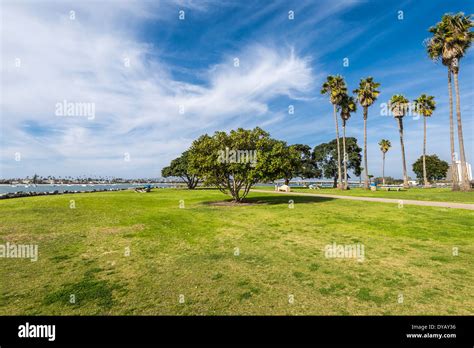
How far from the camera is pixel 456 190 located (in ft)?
112

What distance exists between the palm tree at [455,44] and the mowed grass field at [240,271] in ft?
91.2

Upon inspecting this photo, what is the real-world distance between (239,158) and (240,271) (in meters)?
17.8

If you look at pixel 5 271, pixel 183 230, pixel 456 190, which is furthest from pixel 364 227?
pixel 456 190

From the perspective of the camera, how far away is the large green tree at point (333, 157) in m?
68.2

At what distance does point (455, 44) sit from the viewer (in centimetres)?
3331

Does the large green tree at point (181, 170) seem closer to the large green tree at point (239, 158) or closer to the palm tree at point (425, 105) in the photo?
the large green tree at point (239, 158)

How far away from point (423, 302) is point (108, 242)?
1161 centimetres

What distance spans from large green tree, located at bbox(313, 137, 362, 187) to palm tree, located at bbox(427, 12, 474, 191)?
107 feet
